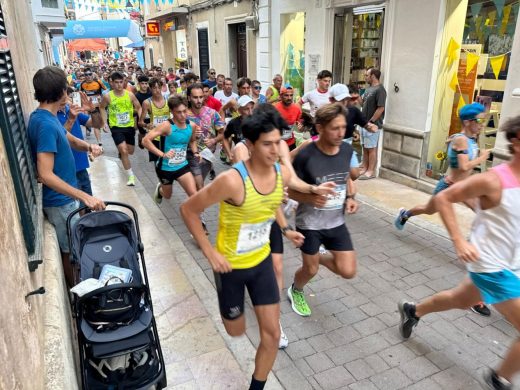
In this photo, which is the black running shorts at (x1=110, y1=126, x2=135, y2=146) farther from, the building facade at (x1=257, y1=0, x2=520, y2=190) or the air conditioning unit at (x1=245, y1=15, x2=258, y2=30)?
the air conditioning unit at (x1=245, y1=15, x2=258, y2=30)

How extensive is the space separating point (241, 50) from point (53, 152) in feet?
43.8

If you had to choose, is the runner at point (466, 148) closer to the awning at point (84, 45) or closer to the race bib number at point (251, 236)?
the race bib number at point (251, 236)

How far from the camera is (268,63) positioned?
472 inches

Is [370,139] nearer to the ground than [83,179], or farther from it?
nearer to the ground

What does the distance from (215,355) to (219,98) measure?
6.98m

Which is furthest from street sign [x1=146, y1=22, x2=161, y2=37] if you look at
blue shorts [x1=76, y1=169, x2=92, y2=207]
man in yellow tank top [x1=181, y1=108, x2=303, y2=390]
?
man in yellow tank top [x1=181, y1=108, x2=303, y2=390]

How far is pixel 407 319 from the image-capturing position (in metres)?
3.53

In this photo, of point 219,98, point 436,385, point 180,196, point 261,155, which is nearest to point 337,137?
point 261,155

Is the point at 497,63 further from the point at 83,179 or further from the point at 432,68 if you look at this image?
the point at 83,179

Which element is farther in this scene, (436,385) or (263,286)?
(436,385)

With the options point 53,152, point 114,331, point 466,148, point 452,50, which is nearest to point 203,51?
point 452,50

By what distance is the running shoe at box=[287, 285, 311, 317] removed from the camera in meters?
3.94

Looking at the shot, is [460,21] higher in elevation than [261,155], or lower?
higher

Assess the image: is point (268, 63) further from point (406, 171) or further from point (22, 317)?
point (22, 317)
